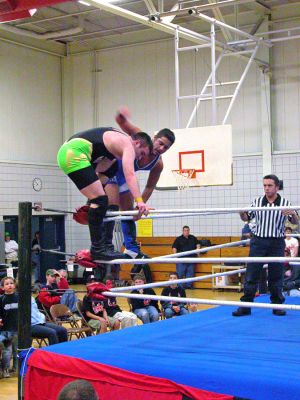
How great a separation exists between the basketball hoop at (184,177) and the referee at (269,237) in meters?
4.33

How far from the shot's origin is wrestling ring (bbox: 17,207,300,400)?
3.33m

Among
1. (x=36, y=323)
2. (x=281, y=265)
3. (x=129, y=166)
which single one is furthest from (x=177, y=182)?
(x=129, y=166)

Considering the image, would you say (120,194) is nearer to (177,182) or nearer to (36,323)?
(36,323)

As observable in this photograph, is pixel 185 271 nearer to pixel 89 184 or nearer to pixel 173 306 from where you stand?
pixel 173 306

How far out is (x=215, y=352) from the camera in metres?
3.90

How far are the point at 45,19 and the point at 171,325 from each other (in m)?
10.6

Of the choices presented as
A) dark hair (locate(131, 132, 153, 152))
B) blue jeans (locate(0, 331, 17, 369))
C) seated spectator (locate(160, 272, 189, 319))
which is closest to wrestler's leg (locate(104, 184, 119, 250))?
dark hair (locate(131, 132, 153, 152))

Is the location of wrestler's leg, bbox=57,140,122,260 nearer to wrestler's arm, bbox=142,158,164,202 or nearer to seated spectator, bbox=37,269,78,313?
wrestler's arm, bbox=142,158,164,202

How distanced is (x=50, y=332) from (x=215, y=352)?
345cm

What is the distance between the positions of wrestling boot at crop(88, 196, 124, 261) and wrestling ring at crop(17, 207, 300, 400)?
0.07m

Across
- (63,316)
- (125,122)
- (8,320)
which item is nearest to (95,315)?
(63,316)

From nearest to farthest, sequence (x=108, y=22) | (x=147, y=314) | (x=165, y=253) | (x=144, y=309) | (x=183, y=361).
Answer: (x=183, y=361)
(x=147, y=314)
(x=144, y=309)
(x=165, y=253)
(x=108, y=22)

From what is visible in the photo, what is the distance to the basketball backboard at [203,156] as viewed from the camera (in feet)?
31.5

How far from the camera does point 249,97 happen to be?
14.0m
